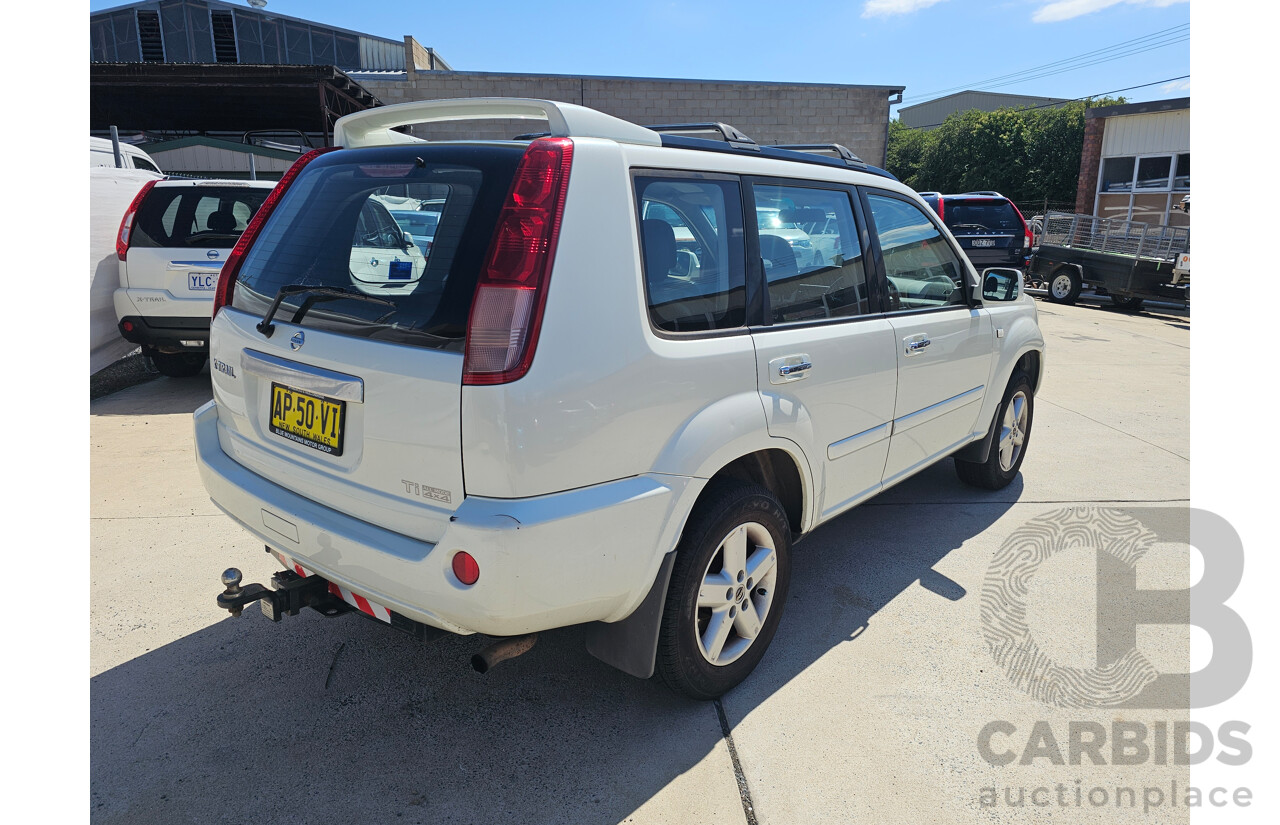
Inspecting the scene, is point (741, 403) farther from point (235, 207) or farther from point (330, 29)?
point (330, 29)

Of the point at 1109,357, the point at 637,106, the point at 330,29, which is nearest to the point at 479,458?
the point at 1109,357

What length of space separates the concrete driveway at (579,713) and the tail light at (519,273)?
1325 mm

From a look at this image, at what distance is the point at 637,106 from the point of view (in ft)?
67.5

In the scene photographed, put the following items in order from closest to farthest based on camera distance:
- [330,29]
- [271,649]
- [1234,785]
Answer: [1234,785]
[271,649]
[330,29]

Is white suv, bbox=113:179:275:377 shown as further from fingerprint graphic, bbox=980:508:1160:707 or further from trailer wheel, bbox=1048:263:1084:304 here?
trailer wheel, bbox=1048:263:1084:304

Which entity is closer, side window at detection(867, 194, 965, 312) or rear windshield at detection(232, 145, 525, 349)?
rear windshield at detection(232, 145, 525, 349)

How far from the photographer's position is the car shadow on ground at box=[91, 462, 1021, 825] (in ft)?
7.52

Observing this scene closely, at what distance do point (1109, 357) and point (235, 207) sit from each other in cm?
1000

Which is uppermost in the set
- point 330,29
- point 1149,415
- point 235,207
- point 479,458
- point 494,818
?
point 330,29

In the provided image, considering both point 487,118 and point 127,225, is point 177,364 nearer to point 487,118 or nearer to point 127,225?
point 127,225

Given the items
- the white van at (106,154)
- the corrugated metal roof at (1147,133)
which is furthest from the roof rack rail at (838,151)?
the corrugated metal roof at (1147,133)

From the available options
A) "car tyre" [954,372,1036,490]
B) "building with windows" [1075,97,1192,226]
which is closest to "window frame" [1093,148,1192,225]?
"building with windows" [1075,97,1192,226]

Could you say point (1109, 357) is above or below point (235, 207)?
below

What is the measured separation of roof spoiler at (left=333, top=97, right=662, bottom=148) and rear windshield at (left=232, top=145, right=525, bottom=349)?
17 cm
